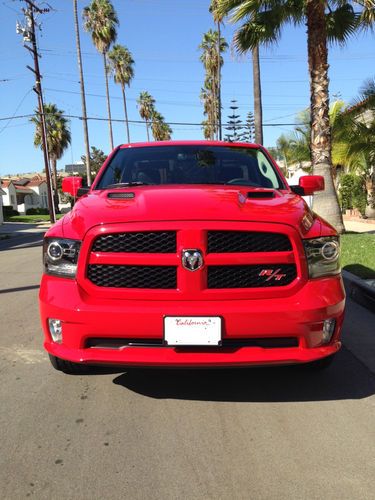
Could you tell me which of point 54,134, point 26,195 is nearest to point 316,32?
point 54,134

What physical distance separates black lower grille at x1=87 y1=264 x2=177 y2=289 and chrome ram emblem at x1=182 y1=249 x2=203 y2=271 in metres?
0.10

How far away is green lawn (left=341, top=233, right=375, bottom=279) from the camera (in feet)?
24.9

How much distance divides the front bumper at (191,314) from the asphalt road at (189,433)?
43cm

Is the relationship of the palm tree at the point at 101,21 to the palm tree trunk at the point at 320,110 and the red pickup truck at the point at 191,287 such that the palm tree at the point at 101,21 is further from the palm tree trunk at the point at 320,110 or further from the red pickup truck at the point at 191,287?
the red pickup truck at the point at 191,287

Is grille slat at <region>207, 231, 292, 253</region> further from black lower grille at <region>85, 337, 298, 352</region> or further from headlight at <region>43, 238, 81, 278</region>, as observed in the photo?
headlight at <region>43, 238, 81, 278</region>

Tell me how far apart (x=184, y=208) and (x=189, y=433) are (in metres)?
1.42

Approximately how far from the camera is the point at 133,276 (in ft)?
A: 10.4

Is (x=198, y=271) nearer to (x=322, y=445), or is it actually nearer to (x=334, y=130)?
(x=322, y=445)

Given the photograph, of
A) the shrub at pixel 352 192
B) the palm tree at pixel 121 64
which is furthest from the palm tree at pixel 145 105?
the shrub at pixel 352 192

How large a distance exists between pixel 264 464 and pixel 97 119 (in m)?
36.1

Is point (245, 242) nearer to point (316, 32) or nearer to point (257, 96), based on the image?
point (316, 32)

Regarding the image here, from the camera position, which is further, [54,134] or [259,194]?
[54,134]

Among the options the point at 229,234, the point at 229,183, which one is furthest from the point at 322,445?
the point at 229,183

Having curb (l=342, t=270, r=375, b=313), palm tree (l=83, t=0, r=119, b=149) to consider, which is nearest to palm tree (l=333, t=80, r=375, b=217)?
curb (l=342, t=270, r=375, b=313)
